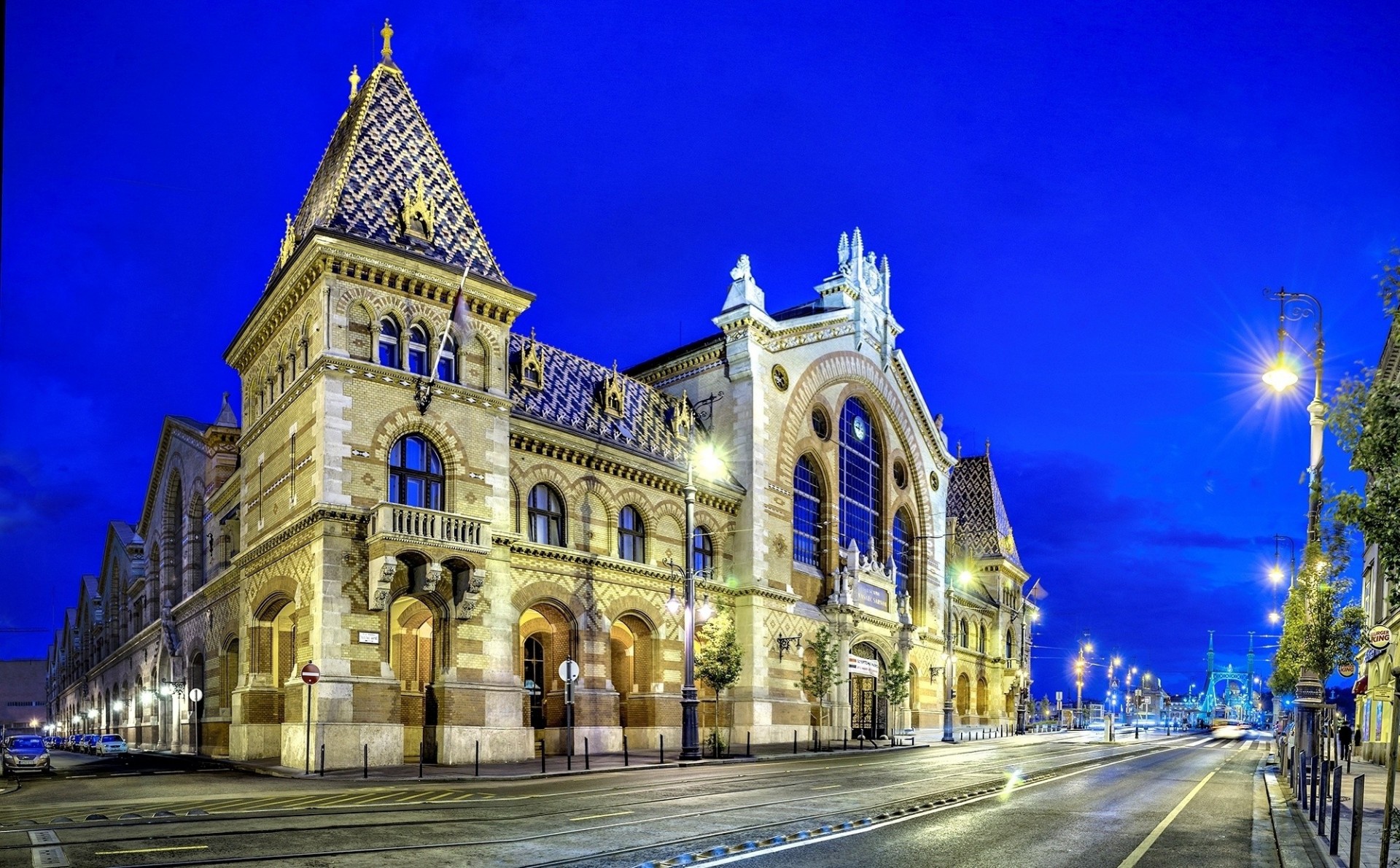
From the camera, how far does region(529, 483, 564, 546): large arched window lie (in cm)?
3878

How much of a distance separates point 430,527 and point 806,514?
84.5 ft

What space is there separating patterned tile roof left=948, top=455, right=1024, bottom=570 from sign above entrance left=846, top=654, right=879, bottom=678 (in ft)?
97.5

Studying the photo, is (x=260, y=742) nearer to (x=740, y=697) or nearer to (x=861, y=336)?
(x=740, y=697)

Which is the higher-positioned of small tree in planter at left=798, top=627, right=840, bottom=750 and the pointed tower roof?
the pointed tower roof

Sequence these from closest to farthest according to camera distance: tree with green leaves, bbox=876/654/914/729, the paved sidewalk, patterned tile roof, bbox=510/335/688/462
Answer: the paved sidewalk, patterned tile roof, bbox=510/335/688/462, tree with green leaves, bbox=876/654/914/729

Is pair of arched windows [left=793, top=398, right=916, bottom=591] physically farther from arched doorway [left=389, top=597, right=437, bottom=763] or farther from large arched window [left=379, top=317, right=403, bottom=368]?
large arched window [left=379, top=317, right=403, bottom=368]

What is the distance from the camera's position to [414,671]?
35969mm

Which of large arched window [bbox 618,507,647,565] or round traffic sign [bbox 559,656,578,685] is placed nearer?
round traffic sign [bbox 559,656,578,685]

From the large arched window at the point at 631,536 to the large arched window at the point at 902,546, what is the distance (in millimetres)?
22812

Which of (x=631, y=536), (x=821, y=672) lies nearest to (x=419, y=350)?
(x=631, y=536)

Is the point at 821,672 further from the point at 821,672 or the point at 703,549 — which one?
the point at 703,549

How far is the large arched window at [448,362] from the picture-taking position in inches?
1368

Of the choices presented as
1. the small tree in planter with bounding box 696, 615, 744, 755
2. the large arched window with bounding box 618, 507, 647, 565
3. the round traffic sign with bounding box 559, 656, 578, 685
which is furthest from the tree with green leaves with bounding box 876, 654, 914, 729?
the round traffic sign with bounding box 559, 656, 578, 685

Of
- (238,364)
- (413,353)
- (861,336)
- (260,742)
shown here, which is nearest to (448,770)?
(260,742)
